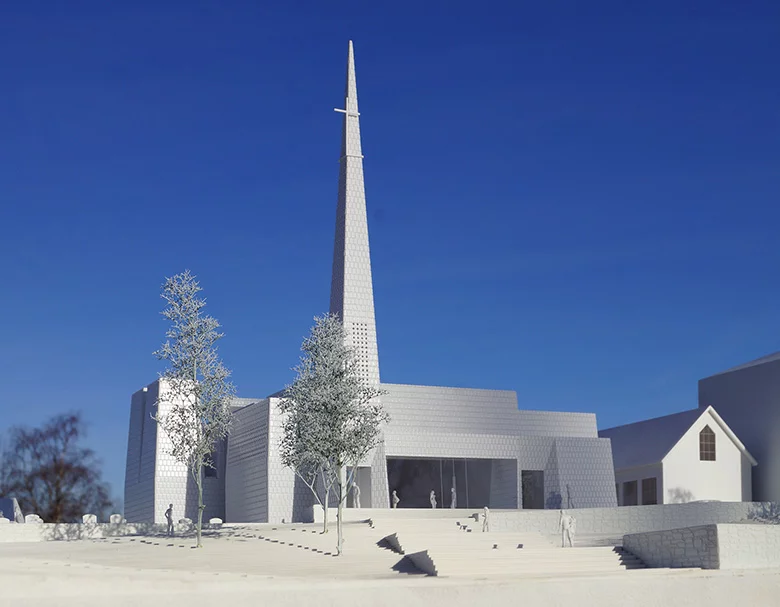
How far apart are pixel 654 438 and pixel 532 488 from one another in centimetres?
760

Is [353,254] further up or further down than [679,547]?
further up

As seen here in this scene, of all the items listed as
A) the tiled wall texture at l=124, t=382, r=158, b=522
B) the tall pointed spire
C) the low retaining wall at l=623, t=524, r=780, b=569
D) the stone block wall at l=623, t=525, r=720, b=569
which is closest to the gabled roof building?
the tall pointed spire

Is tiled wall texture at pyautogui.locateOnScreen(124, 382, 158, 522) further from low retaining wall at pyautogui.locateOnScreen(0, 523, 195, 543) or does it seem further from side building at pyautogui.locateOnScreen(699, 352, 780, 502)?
side building at pyautogui.locateOnScreen(699, 352, 780, 502)

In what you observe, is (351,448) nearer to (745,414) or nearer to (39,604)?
(39,604)

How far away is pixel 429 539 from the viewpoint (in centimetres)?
3009

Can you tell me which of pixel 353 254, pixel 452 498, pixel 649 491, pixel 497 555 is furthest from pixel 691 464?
pixel 497 555

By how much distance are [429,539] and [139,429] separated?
2963 cm

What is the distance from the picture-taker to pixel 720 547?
87.1 ft

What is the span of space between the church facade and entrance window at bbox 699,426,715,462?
5250 mm

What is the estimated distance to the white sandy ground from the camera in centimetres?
2148

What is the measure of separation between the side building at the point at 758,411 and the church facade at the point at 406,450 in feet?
26.7

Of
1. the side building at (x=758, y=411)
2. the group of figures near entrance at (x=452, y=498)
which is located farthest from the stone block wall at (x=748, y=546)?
the side building at (x=758, y=411)

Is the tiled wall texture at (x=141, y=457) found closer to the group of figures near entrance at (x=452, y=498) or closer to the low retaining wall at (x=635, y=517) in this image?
the group of figures near entrance at (x=452, y=498)

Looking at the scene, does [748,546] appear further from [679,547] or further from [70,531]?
[70,531]
